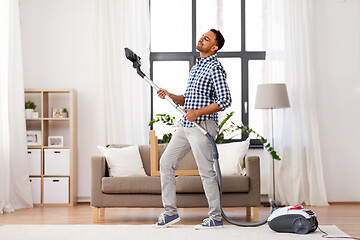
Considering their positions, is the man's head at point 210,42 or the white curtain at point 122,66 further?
the white curtain at point 122,66

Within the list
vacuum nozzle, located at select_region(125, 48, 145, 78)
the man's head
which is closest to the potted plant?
vacuum nozzle, located at select_region(125, 48, 145, 78)

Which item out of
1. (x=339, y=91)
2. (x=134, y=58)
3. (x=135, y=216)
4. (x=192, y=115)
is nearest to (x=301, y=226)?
(x=192, y=115)

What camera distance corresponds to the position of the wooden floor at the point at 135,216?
15.4 ft

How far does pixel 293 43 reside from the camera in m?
6.23

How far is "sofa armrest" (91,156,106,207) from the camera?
4.74 m

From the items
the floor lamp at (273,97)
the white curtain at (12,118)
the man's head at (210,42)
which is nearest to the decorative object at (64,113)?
the white curtain at (12,118)

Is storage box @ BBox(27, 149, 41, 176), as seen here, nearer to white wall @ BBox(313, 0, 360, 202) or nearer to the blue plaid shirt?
the blue plaid shirt


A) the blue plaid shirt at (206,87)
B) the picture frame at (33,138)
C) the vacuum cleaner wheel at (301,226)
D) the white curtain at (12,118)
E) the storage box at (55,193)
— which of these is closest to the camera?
the vacuum cleaner wheel at (301,226)

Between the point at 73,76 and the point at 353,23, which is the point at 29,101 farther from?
the point at 353,23

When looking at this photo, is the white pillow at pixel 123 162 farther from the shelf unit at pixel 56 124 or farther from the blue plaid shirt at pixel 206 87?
the blue plaid shirt at pixel 206 87

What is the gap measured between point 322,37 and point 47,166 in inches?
138

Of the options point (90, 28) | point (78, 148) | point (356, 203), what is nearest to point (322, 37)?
point (356, 203)

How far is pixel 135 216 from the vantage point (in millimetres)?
5145

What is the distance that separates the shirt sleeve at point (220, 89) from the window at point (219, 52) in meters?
2.53
